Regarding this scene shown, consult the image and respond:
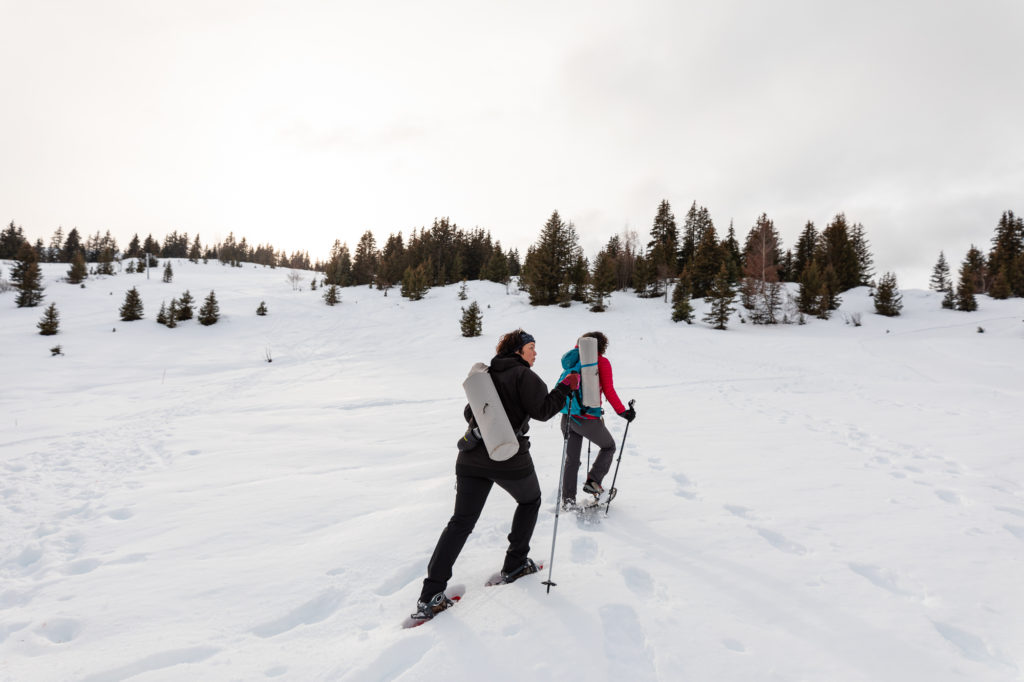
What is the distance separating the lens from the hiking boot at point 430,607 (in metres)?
3.04

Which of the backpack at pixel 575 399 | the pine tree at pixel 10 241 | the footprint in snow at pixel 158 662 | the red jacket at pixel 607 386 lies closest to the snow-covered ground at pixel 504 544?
the footprint in snow at pixel 158 662

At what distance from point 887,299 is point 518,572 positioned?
40.1 meters

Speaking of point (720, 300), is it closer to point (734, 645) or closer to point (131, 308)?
point (734, 645)

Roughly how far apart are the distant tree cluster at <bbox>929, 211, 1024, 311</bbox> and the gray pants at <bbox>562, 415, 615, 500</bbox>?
131ft

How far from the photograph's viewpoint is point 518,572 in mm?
3502

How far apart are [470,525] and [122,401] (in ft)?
50.0

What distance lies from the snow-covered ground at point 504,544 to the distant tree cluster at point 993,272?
26.3 m

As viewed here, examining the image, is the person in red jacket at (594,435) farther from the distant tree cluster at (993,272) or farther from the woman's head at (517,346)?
the distant tree cluster at (993,272)

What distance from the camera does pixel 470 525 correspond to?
10.6 feet

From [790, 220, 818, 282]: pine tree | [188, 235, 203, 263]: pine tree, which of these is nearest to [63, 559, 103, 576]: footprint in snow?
[790, 220, 818, 282]: pine tree

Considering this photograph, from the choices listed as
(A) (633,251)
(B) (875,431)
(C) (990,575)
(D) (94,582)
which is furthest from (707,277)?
(D) (94,582)

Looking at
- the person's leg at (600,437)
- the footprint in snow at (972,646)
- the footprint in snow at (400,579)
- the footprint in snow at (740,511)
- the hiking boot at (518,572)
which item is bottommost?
the footprint in snow at (400,579)

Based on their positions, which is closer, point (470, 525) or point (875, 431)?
point (470, 525)

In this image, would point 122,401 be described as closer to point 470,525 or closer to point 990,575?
point 470,525
